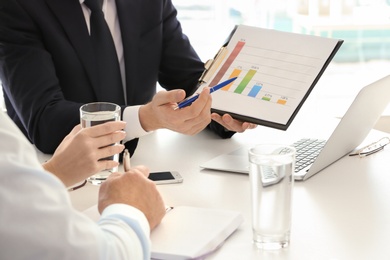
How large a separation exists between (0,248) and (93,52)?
1275 mm

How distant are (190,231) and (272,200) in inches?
6.4

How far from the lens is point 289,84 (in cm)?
188

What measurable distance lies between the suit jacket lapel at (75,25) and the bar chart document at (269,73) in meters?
0.44

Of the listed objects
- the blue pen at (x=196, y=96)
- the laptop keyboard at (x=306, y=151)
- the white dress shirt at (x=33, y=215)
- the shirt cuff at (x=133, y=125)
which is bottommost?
the laptop keyboard at (x=306, y=151)

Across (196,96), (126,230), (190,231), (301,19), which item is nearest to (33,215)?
(126,230)

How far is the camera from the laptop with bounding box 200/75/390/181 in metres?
1.75

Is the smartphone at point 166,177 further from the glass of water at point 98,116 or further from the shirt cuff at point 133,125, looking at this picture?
the shirt cuff at point 133,125

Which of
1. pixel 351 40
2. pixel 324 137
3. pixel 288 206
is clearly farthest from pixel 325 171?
pixel 351 40

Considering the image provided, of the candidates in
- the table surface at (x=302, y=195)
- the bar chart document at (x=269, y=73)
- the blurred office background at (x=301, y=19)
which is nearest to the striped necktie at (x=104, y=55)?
the table surface at (x=302, y=195)

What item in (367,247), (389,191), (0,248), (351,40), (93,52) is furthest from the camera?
(351,40)

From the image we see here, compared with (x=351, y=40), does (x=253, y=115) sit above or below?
above

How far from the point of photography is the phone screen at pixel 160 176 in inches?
68.9

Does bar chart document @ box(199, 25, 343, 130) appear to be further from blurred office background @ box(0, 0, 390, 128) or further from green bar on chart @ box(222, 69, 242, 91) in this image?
blurred office background @ box(0, 0, 390, 128)

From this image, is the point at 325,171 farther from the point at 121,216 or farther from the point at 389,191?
the point at 121,216
